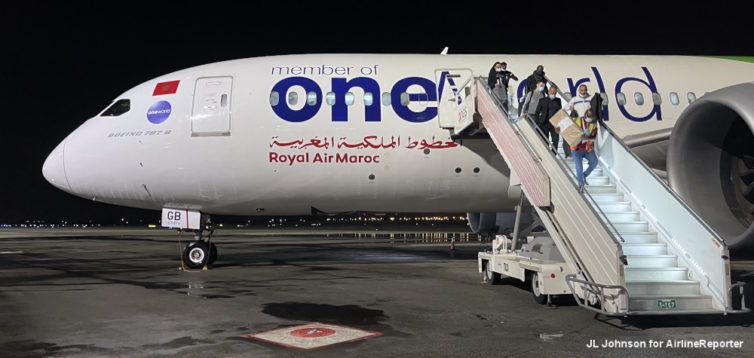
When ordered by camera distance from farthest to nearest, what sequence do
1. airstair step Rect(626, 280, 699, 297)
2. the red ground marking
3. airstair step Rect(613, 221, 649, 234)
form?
airstair step Rect(613, 221, 649, 234), airstair step Rect(626, 280, 699, 297), the red ground marking

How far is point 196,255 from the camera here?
559 inches

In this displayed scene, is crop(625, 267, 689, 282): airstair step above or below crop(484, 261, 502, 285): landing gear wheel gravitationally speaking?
above

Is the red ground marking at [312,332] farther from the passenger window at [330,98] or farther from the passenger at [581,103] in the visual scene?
the passenger window at [330,98]

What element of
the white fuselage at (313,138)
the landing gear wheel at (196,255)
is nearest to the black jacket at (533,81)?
the white fuselage at (313,138)

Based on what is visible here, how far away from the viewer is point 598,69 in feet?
45.6

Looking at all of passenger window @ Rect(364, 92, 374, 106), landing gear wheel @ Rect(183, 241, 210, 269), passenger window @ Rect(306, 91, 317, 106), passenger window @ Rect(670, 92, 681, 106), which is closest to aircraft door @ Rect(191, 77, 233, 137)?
passenger window @ Rect(306, 91, 317, 106)

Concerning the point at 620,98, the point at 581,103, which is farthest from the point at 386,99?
the point at 620,98

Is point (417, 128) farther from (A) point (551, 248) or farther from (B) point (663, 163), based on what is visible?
(B) point (663, 163)

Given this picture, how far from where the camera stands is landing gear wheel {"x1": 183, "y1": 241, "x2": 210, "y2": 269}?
14148 mm

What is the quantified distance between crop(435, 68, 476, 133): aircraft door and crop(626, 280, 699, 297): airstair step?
5.01 m

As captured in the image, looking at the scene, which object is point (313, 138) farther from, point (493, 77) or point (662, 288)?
point (662, 288)

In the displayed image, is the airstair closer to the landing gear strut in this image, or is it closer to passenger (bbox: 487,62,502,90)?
passenger (bbox: 487,62,502,90)

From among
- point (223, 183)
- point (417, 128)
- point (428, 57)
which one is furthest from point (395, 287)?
point (428, 57)

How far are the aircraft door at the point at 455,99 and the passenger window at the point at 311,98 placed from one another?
2.90 m
